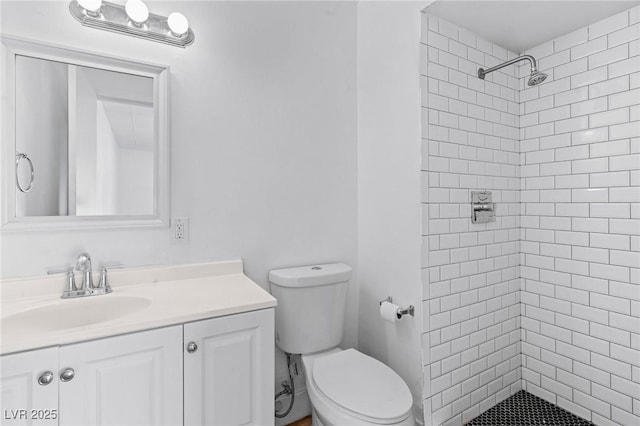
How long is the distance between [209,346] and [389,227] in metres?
1.06

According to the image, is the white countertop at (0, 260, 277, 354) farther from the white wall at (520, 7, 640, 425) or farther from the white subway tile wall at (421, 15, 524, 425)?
the white wall at (520, 7, 640, 425)

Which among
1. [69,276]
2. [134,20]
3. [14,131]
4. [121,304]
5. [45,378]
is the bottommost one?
[45,378]

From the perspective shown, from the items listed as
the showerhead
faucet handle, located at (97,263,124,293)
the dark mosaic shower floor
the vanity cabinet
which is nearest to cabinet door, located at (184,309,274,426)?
the vanity cabinet

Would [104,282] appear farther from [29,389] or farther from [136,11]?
[136,11]

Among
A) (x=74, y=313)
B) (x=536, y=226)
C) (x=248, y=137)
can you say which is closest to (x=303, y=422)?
(x=74, y=313)

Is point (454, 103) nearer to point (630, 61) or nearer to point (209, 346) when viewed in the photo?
point (630, 61)

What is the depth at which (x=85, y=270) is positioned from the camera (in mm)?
1314

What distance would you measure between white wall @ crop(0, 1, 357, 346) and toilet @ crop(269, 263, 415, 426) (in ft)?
0.67

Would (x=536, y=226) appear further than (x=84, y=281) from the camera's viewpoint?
Yes

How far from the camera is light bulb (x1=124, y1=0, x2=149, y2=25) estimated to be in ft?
4.42

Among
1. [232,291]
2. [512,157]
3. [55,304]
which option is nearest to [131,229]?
[55,304]

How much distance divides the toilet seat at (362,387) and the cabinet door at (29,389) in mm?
922

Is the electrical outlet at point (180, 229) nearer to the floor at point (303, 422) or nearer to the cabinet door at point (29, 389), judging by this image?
the cabinet door at point (29, 389)

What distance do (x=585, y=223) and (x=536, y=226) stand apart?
9.5 inches
